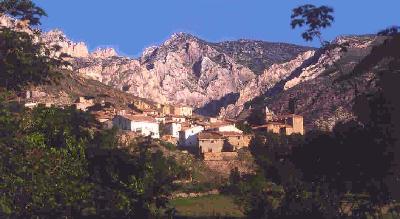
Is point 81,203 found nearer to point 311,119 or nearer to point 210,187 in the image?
point 210,187

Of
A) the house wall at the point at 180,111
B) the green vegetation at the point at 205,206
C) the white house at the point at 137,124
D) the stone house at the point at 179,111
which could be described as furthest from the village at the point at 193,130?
the house wall at the point at 180,111

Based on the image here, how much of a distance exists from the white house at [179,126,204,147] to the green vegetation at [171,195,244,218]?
1205 inches

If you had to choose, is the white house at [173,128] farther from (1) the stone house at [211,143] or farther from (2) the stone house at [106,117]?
(1) the stone house at [211,143]

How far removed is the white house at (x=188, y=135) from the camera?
94.7m

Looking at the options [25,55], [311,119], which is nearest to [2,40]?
[25,55]

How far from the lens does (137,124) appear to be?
3740 inches

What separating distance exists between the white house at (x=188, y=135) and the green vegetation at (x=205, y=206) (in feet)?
100

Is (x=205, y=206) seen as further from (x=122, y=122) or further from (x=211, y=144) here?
(x=122, y=122)

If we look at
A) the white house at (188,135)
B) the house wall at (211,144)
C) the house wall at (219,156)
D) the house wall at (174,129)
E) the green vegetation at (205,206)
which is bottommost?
the green vegetation at (205,206)

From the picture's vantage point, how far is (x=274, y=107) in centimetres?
14712

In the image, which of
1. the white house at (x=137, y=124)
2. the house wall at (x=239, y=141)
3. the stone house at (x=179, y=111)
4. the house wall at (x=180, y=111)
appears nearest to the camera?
the house wall at (x=239, y=141)

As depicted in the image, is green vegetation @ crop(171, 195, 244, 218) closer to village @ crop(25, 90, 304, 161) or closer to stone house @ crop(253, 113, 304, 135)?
village @ crop(25, 90, 304, 161)

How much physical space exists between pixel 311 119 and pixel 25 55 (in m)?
94.2

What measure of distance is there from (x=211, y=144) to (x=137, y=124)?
14.7 metres
